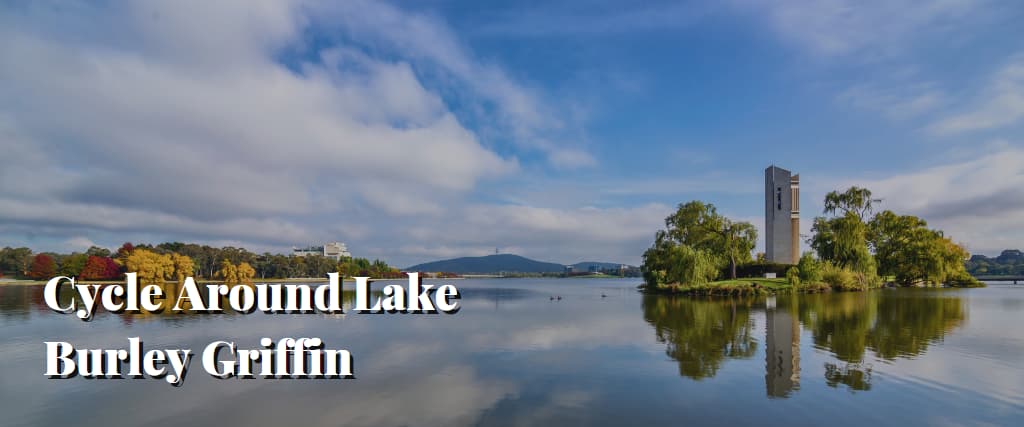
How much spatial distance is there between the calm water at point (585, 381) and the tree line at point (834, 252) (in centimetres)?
3078

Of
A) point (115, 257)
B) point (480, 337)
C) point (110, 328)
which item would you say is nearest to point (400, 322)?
point (480, 337)

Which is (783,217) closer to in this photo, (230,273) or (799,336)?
(799,336)

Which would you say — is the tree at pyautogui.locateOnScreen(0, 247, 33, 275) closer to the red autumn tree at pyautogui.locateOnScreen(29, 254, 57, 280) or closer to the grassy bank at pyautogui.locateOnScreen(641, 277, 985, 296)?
the red autumn tree at pyautogui.locateOnScreen(29, 254, 57, 280)

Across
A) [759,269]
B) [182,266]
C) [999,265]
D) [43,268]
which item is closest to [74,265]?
[43,268]

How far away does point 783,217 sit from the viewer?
65.2 m

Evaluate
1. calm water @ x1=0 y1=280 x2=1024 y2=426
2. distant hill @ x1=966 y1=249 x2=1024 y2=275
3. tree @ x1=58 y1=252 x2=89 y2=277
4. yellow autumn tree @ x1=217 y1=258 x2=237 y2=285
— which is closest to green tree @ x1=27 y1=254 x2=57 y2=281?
tree @ x1=58 y1=252 x2=89 y2=277

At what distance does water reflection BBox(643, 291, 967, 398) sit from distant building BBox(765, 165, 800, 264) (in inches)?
1280

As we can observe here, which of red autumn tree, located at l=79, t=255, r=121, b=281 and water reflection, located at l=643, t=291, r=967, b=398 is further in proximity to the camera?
red autumn tree, located at l=79, t=255, r=121, b=281

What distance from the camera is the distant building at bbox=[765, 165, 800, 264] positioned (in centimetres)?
Answer: 6469

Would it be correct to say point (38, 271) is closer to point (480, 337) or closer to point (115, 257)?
point (115, 257)

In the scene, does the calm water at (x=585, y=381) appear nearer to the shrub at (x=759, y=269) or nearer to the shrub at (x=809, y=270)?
the shrub at (x=809, y=270)

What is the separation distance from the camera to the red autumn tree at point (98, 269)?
10050 centimetres

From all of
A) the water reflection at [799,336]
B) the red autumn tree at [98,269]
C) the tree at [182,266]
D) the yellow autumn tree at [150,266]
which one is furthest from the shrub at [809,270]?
the red autumn tree at [98,269]

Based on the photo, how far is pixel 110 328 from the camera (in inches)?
979
